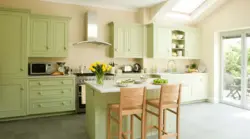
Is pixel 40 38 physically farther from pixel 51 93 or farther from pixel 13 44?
pixel 51 93

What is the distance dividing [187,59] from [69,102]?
4.15 m

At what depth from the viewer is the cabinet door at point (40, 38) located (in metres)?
4.36

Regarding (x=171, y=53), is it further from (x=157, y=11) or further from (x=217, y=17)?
(x=217, y=17)

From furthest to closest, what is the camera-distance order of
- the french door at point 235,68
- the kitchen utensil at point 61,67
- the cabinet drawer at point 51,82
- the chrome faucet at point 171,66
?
1. the chrome faucet at point 171,66
2. the french door at point 235,68
3. the kitchen utensil at point 61,67
4. the cabinet drawer at point 51,82

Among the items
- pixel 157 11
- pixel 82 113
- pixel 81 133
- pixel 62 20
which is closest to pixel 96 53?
pixel 62 20

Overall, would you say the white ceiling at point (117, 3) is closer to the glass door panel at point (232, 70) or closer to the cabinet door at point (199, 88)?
the glass door panel at point (232, 70)

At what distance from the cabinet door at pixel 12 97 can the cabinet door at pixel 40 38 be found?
0.73 metres

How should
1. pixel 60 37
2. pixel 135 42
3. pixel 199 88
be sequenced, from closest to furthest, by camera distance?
pixel 60 37 → pixel 135 42 → pixel 199 88

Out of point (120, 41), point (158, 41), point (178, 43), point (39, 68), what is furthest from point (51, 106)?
point (178, 43)

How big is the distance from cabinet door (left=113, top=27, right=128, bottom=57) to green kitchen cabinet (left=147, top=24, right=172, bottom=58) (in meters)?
0.76

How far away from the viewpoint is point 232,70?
561 centimetres

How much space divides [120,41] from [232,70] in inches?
133

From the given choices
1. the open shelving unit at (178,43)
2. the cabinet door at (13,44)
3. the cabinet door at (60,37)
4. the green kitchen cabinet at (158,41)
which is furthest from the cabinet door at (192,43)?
the cabinet door at (13,44)

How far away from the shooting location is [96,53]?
5395mm
